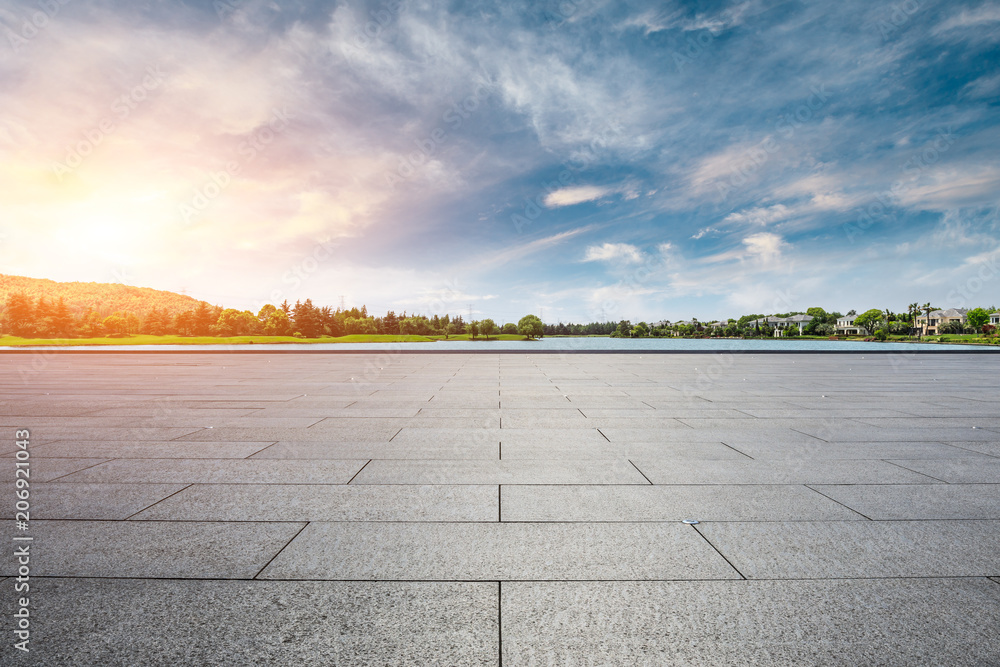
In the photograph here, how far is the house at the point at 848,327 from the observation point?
160225mm

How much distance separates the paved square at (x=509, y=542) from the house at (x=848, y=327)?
618 ft

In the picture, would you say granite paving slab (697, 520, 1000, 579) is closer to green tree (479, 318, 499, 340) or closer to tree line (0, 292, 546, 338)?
tree line (0, 292, 546, 338)

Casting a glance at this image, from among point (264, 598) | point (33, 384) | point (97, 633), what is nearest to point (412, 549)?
point (264, 598)

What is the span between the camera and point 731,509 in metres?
4.11

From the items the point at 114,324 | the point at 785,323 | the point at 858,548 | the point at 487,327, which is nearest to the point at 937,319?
the point at 785,323

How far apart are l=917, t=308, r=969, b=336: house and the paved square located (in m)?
160

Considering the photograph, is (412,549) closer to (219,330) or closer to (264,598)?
(264,598)

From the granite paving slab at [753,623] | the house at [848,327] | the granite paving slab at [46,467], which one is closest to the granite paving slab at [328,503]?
the granite paving slab at [753,623]

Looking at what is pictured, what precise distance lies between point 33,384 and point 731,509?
17.9 metres

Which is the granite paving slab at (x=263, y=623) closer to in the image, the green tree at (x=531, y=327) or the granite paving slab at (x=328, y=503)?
the granite paving slab at (x=328, y=503)

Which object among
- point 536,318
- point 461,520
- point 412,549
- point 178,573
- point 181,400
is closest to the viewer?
point 178,573

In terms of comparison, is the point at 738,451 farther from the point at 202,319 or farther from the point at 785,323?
the point at 785,323

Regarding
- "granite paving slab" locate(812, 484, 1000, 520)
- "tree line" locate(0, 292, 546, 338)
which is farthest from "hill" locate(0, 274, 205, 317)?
"granite paving slab" locate(812, 484, 1000, 520)

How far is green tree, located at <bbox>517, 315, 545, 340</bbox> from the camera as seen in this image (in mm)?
135688
